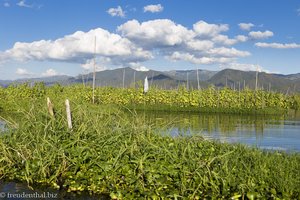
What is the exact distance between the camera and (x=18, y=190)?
28.1ft

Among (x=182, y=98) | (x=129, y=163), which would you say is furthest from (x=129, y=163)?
(x=182, y=98)

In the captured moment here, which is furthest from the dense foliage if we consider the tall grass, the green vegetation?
the tall grass

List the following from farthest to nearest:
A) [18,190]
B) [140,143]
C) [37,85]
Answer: [37,85]
[140,143]
[18,190]

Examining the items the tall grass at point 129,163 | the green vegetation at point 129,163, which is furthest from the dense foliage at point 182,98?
the tall grass at point 129,163

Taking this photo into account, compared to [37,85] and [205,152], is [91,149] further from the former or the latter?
[37,85]

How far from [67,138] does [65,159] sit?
3.19 ft

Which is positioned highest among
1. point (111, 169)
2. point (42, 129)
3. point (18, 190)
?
point (42, 129)

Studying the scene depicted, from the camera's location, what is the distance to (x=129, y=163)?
27.9 feet

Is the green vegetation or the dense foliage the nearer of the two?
the green vegetation

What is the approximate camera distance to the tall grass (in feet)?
24.3

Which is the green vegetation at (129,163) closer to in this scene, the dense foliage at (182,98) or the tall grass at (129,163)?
the tall grass at (129,163)

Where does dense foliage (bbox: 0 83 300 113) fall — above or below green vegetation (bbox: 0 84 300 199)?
above

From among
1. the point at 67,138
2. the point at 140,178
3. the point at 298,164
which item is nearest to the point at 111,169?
the point at 140,178

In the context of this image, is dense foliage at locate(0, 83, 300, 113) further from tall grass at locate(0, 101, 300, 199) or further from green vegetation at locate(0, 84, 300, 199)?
tall grass at locate(0, 101, 300, 199)
